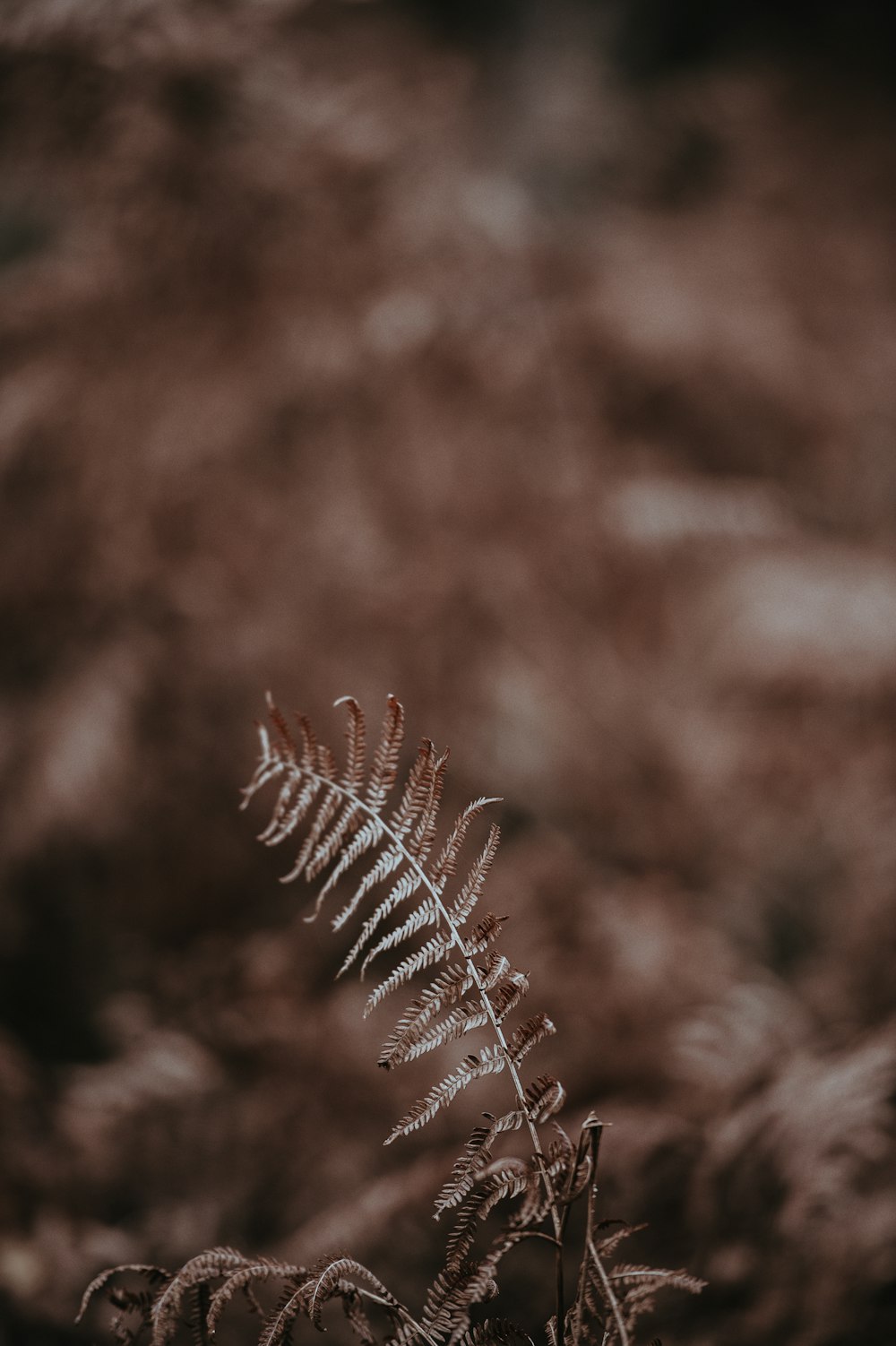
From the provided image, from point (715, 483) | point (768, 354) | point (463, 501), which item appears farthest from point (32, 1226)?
point (768, 354)

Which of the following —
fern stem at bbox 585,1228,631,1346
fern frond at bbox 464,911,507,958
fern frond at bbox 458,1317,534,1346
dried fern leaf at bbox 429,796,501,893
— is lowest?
fern frond at bbox 458,1317,534,1346

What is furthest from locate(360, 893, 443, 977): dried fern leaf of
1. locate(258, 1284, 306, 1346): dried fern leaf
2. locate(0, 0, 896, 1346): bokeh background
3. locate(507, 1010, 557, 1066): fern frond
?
locate(0, 0, 896, 1346): bokeh background

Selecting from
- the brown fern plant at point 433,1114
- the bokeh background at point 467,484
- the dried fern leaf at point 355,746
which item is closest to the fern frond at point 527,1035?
the brown fern plant at point 433,1114

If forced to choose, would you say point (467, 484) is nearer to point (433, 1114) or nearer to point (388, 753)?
point (388, 753)

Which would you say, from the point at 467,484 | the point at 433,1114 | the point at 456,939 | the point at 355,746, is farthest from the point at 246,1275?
the point at 467,484

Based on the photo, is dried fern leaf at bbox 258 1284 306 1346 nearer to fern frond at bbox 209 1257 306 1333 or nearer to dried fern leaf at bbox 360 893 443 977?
fern frond at bbox 209 1257 306 1333

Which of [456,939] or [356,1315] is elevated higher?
[456,939]

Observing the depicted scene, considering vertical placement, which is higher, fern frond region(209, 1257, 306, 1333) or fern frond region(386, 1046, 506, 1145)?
fern frond region(386, 1046, 506, 1145)

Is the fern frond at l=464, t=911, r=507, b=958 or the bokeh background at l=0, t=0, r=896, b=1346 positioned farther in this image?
the bokeh background at l=0, t=0, r=896, b=1346

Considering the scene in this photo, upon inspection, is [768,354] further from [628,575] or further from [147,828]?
[147,828]

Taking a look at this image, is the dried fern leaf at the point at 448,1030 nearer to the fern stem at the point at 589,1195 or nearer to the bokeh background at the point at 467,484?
the fern stem at the point at 589,1195
